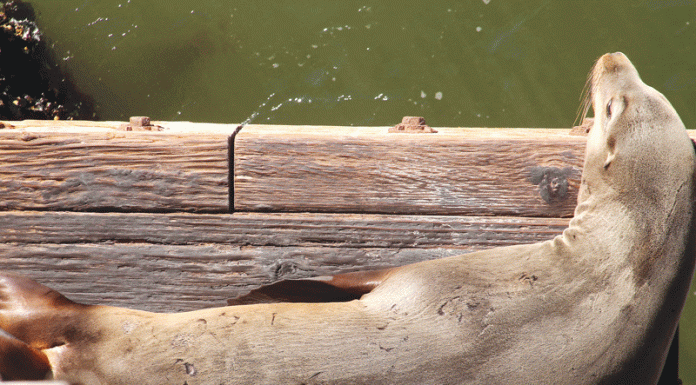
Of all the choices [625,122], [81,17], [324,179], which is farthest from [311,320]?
[81,17]

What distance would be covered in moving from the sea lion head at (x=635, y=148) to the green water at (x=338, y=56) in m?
2.11

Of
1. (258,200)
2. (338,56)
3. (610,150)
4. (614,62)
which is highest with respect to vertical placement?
(338,56)

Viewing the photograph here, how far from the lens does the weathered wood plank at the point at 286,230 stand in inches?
83.3

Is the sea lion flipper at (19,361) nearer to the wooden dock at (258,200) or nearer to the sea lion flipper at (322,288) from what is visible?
the wooden dock at (258,200)

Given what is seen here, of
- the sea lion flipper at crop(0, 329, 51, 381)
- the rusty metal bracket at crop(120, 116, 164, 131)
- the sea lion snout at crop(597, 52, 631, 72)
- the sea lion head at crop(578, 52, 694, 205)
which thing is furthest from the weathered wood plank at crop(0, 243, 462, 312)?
the sea lion snout at crop(597, 52, 631, 72)

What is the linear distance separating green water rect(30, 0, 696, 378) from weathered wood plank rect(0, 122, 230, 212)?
213 cm

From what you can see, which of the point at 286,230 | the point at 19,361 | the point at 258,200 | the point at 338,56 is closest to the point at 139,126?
the point at 258,200

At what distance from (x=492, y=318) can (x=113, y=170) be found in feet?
5.06

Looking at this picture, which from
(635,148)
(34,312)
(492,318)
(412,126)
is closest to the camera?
(492,318)

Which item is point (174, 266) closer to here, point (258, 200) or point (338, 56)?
point (258, 200)

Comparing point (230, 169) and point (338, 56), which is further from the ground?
point (338, 56)

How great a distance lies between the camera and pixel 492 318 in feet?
5.77

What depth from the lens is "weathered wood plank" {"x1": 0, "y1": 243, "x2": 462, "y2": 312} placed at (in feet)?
7.02

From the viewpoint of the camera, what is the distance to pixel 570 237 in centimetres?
197
